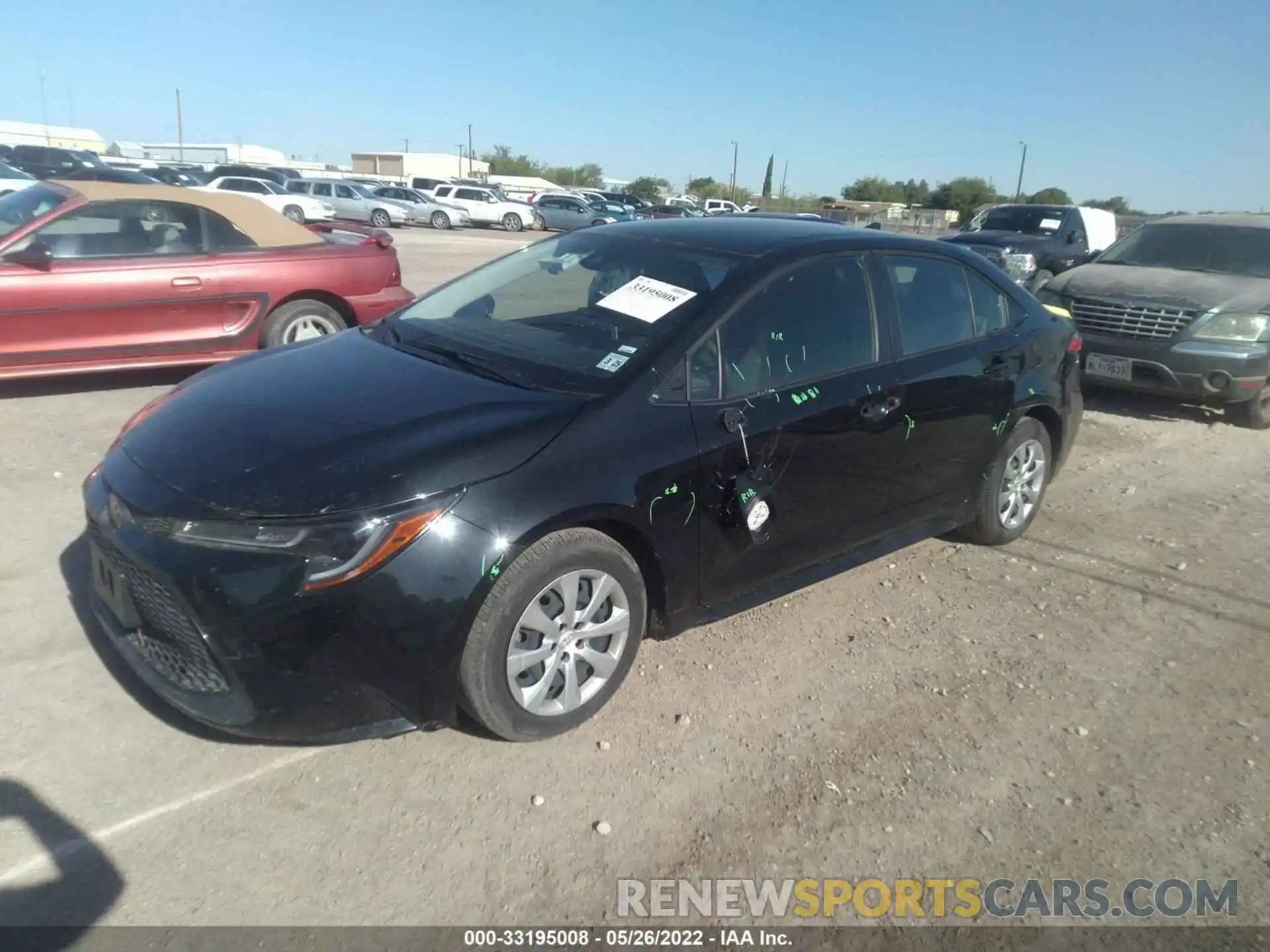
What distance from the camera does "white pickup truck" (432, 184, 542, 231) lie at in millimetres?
35750

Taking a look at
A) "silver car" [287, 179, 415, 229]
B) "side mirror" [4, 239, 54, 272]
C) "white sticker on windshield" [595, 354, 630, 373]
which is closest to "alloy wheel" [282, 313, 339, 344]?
"side mirror" [4, 239, 54, 272]

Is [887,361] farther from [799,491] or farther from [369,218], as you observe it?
[369,218]

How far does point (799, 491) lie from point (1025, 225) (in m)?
13.4

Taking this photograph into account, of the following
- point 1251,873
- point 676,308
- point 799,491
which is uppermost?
point 676,308

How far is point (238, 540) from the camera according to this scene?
8.66 feet

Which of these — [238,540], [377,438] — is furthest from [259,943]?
[377,438]

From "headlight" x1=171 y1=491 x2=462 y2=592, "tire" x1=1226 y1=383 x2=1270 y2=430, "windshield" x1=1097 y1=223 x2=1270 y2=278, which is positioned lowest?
"tire" x1=1226 y1=383 x2=1270 y2=430

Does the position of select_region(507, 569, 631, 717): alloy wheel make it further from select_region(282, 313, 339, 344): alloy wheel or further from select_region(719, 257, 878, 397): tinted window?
select_region(282, 313, 339, 344): alloy wheel

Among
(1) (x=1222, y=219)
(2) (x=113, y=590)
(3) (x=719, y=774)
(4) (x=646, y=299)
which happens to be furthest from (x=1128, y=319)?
(2) (x=113, y=590)

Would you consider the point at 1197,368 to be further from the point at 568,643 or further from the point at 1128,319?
A: the point at 568,643

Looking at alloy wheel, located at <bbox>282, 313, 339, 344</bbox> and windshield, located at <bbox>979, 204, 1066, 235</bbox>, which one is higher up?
windshield, located at <bbox>979, 204, 1066, 235</bbox>

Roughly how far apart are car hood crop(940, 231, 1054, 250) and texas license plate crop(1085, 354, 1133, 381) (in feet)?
20.9

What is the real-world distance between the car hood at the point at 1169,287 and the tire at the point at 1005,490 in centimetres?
351

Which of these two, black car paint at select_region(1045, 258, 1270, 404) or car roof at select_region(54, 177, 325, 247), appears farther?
black car paint at select_region(1045, 258, 1270, 404)
